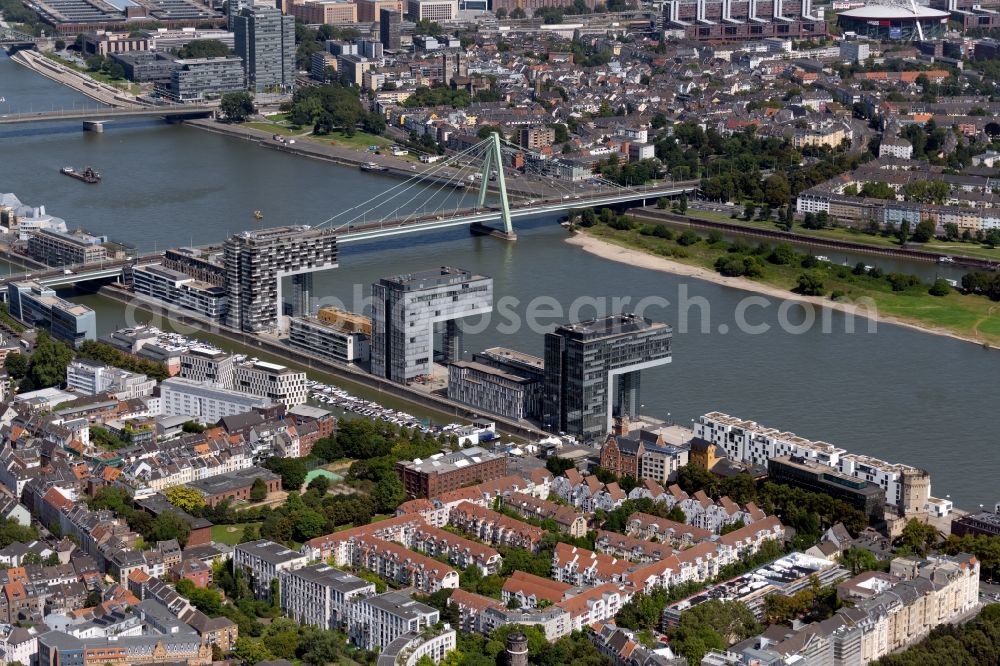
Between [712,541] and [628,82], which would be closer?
[712,541]

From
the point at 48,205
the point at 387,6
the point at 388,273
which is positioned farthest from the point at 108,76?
the point at 388,273

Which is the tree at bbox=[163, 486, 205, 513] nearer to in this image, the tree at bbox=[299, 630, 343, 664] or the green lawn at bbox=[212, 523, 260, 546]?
the green lawn at bbox=[212, 523, 260, 546]

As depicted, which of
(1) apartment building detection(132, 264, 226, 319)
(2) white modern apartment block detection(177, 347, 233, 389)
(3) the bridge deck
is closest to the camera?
(2) white modern apartment block detection(177, 347, 233, 389)

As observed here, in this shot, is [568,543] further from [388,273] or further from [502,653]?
[388,273]

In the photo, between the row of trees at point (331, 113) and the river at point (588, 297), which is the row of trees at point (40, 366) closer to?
the river at point (588, 297)

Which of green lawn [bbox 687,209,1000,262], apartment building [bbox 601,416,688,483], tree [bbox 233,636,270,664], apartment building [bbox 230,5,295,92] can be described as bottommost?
tree [bbox 233,636,270,664]

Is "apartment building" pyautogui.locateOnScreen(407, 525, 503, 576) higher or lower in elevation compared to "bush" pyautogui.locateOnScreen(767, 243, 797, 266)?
lower

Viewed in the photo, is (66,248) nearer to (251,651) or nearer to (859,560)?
(251,651)

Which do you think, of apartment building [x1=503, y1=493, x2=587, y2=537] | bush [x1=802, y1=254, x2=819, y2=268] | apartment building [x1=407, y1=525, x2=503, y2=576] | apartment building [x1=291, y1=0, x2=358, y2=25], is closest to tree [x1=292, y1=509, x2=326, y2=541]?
apartment building [x1=407, y1=525, x2=503, y2=576]
